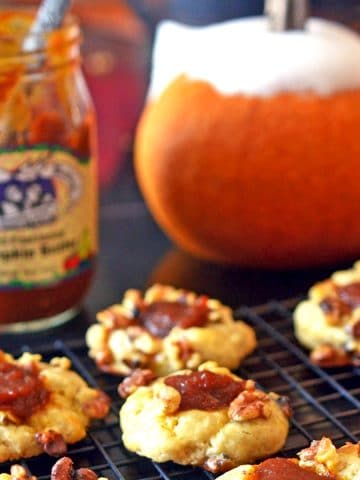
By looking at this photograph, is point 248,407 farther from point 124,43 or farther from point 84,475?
point 124,43

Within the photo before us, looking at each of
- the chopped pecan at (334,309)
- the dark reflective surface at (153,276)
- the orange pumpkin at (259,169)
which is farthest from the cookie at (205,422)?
the orange pumpkin at (259,169)

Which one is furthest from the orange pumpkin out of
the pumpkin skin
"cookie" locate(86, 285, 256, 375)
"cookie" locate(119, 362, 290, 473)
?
"cookie" locate(119, 362, 290, 473)

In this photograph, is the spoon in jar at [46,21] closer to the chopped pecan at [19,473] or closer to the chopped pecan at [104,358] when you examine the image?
the chopped pecan at [104,358]

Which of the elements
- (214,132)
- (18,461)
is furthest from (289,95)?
(18,461)

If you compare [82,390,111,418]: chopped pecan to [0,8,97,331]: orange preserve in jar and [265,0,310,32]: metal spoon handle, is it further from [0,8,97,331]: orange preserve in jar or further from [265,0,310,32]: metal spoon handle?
[265,0,310,32]: metal spoon handle

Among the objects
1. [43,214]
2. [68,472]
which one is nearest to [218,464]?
[68,472]

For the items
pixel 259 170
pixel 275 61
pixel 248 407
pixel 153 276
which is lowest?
pixel 153 276
